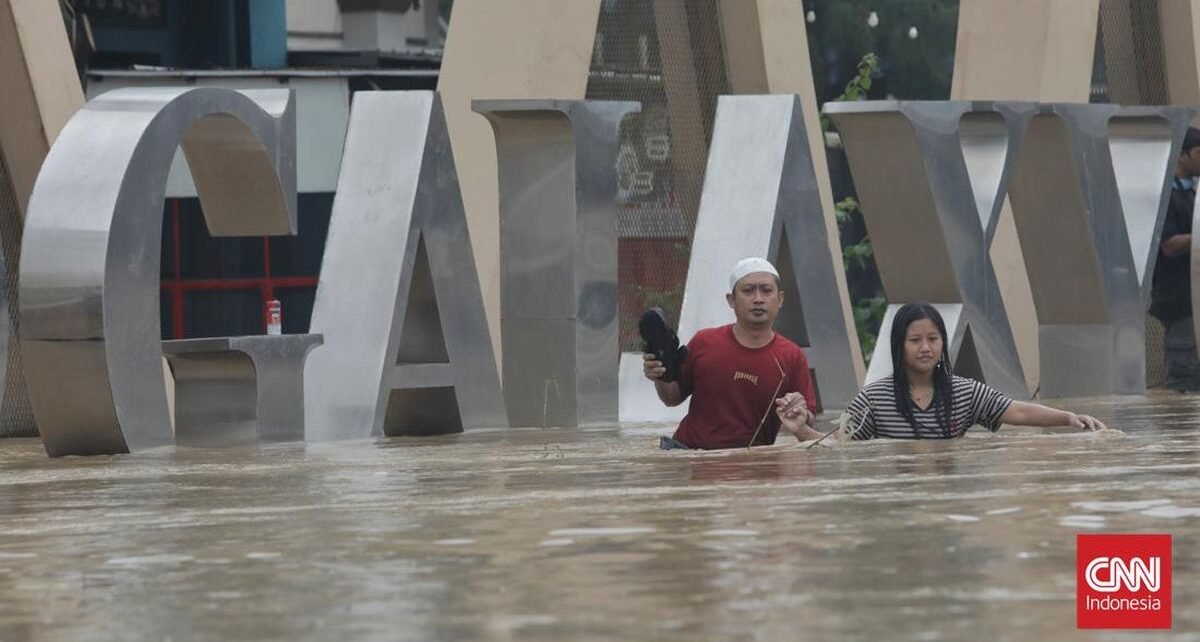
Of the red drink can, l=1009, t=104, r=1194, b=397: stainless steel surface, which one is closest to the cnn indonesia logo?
l=1009, t=104, r=1194, b=397: stainless steel surface

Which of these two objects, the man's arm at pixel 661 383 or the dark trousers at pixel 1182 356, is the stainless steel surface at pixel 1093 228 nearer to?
the dark trousers at pixel 1182 356

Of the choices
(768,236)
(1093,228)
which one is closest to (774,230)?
(768,236)

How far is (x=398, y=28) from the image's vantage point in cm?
3172

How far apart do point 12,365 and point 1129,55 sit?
35.2 ft

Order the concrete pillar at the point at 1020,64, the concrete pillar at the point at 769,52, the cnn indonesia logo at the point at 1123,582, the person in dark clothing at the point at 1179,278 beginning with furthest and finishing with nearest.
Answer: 1. the concrete pillar at the point at 1020,64
2. the concrete pillar at the point at 769,52
3. the person in dark clothing at the point at 1179,278
4. the cnn indonesia logo at the point at 1123,582

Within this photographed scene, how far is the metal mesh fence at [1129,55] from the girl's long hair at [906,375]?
11299 mm

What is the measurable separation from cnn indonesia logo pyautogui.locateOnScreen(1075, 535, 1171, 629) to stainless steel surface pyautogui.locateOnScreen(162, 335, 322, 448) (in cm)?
673

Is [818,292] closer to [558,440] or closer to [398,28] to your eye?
[558,440]

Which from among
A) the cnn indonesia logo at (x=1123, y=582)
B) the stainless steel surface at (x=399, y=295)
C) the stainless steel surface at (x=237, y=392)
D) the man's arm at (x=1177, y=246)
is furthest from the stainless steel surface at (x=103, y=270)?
the man's arm at (x=1177, y=246)

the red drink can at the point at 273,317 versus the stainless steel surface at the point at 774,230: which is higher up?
the stainless steel surface at the point at 774,230

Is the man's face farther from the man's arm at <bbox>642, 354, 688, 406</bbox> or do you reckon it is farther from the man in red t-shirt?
the man's arm at <bbox>642, 354, 688, 406</bbox>

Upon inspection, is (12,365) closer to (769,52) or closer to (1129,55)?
(769,52)

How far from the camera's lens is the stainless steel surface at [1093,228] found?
56.3ft

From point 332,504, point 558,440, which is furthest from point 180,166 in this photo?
point 332,504
